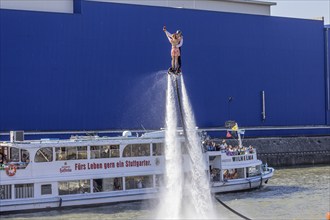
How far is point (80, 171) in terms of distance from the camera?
2769cm

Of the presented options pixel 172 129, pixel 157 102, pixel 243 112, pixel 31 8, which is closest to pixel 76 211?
pixel 172 129

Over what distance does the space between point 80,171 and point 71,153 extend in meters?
0.85

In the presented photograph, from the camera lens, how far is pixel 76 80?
144 feet

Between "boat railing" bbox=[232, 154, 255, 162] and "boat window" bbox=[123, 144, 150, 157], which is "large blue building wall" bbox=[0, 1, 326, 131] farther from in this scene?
"boat window" bbox=[123, 144, 150, 157]

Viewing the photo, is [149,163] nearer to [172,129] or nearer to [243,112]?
[172,129]

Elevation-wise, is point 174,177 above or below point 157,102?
below

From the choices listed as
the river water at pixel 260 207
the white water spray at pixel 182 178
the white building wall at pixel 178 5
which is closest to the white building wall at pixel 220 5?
the white building wall at pixel 178 5

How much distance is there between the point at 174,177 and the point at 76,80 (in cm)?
1904

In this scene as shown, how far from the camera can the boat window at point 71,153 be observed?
27531 mm

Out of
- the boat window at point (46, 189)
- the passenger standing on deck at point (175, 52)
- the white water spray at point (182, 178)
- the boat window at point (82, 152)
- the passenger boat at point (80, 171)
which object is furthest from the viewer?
the boat window at point (82, 152)

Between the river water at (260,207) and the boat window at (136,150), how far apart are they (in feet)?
6.84

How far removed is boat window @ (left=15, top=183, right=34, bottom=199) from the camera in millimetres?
26716

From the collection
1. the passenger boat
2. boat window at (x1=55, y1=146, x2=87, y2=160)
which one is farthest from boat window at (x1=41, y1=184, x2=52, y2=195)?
boat window at (x1=55, y1=146, x2=87, y2=160)

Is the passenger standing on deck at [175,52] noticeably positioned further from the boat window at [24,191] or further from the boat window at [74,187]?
the boat window at [24,191]
